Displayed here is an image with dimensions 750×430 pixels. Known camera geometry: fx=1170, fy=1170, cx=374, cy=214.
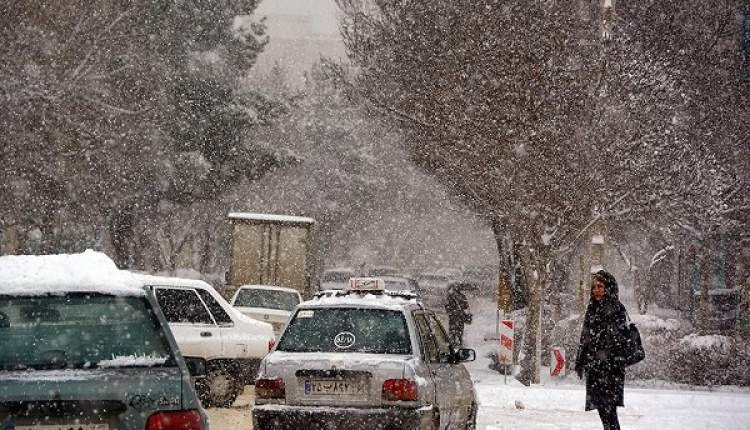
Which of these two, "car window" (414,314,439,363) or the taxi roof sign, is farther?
the taxi roof sign

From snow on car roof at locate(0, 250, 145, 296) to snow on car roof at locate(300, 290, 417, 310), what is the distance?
338 centimetres

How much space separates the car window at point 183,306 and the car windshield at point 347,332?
14.8 feet

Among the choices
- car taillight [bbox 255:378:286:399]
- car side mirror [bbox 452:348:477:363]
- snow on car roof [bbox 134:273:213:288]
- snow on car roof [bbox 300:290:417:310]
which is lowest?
car taillight [bbox 255:378:286:399]

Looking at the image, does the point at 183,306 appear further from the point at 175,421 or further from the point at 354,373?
the point at 175,421

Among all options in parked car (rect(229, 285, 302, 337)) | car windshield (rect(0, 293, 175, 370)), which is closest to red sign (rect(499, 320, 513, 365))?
parked car (rect(229, 285, 302, 337))

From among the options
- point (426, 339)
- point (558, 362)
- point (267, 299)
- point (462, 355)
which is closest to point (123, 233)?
point (267, 299)

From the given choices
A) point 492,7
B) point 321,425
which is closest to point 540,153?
point 492,7

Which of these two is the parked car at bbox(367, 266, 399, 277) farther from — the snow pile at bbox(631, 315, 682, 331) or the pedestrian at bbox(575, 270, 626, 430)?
the pedestrian at bbox(575, 270, 626, 430)

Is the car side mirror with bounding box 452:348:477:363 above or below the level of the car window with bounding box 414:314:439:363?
below

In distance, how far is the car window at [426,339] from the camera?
9.51 metres

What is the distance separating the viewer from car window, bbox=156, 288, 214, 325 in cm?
1374

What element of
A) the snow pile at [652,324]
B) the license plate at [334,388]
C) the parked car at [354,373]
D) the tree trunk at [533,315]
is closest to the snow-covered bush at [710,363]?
the snow pile at [652,324]

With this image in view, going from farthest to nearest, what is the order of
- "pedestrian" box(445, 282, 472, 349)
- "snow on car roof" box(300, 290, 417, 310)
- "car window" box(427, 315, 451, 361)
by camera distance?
1. "pedestrian" box(445, 282, 472, 349)
2. "car window" box(427, 315, 451, 361)
3. "snow on car roof" box(300, 290, 417, 310)

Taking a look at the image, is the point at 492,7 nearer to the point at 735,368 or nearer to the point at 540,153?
→ the point at 540,153
